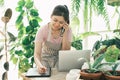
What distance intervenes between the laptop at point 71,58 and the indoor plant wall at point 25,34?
119cm

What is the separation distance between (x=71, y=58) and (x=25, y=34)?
4.30 ft

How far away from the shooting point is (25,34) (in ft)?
11.1

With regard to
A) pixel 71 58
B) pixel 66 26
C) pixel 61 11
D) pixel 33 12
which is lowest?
pixel 71 58

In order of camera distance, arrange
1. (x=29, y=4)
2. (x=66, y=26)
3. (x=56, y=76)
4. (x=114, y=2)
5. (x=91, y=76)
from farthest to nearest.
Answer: (x=114, y=2) < (x=29, y=4) < (x=66, y=26) < (x=56, y=76) < (x=91, y=76)

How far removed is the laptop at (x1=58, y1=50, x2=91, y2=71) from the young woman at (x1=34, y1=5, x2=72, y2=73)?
48 centimetres

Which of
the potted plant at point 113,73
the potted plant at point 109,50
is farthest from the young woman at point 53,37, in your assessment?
the potted plant at point 113,73

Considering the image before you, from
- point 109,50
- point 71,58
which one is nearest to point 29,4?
point 71,58

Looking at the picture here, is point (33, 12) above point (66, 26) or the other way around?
above

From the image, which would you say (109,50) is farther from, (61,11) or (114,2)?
(114,2)

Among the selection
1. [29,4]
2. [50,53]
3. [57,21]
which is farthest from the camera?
[29,4]

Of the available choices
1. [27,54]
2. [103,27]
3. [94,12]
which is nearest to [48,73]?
[27,54]

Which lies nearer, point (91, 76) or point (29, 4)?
point (91, 76)

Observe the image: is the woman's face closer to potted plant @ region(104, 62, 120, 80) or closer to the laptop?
the laptop

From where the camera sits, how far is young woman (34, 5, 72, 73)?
269 cm
